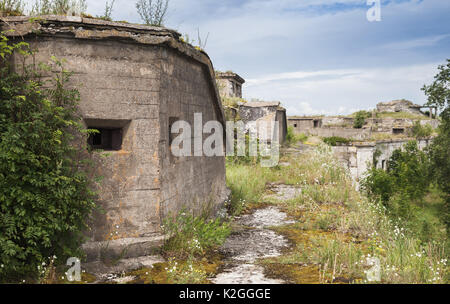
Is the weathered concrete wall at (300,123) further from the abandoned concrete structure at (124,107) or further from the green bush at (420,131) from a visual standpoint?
the abandoned concrete structure at (124,107)

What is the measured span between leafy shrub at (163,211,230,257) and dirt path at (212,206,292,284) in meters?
0.23

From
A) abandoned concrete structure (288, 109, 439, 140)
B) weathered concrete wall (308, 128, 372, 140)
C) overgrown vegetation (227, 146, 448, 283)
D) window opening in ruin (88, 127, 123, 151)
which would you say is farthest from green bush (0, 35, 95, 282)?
weathered concrete wall (308, 128, 372, 140)

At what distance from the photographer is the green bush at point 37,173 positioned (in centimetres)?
346

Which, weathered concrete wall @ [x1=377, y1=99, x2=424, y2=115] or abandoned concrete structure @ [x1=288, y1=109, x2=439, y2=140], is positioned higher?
weathered concrete wall @ [x1=377, y1=99, x2=424, y2=115]

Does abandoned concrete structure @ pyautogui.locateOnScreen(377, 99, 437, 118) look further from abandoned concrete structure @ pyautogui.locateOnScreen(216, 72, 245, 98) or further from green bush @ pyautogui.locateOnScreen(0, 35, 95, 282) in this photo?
green bush @ pyautogui.locateOnScreen(0, 35, 95, 282)

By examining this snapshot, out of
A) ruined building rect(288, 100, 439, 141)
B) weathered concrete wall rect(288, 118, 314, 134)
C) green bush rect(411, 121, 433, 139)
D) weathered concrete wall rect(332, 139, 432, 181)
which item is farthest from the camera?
weathered concrete wall rect(288, 118, 314, 134)

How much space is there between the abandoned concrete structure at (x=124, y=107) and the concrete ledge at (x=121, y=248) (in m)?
0.01

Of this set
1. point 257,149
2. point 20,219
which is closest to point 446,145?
point 257,149

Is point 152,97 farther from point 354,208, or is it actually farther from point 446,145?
point 446,145

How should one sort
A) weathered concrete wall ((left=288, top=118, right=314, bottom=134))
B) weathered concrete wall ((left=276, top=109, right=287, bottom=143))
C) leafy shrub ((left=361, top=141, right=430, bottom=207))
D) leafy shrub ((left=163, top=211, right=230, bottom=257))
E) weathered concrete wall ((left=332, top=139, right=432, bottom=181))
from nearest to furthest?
1. leafy shrub ((left=163, top=211, right=230, bottom=257))
2. weathered concrete wall ((left=332, top=139, right=432, bottom=181))
3. weathered concrete wall ((left=276, top=109, right=287, bottom=143))
4. leafy shrub ((left=361, top=141, right=430, bottom=207))
5. weathered concrete wall ((left=288, top=118, right=314, bottom=134))

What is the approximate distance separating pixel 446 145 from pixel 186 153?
16717 millimetres

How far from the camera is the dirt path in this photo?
3998mm

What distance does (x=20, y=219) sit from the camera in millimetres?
3473

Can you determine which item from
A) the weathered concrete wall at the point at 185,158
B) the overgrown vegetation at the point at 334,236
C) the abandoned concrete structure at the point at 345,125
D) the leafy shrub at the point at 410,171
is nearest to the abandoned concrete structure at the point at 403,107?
the abandoned concrete structure at the point at 345,125
